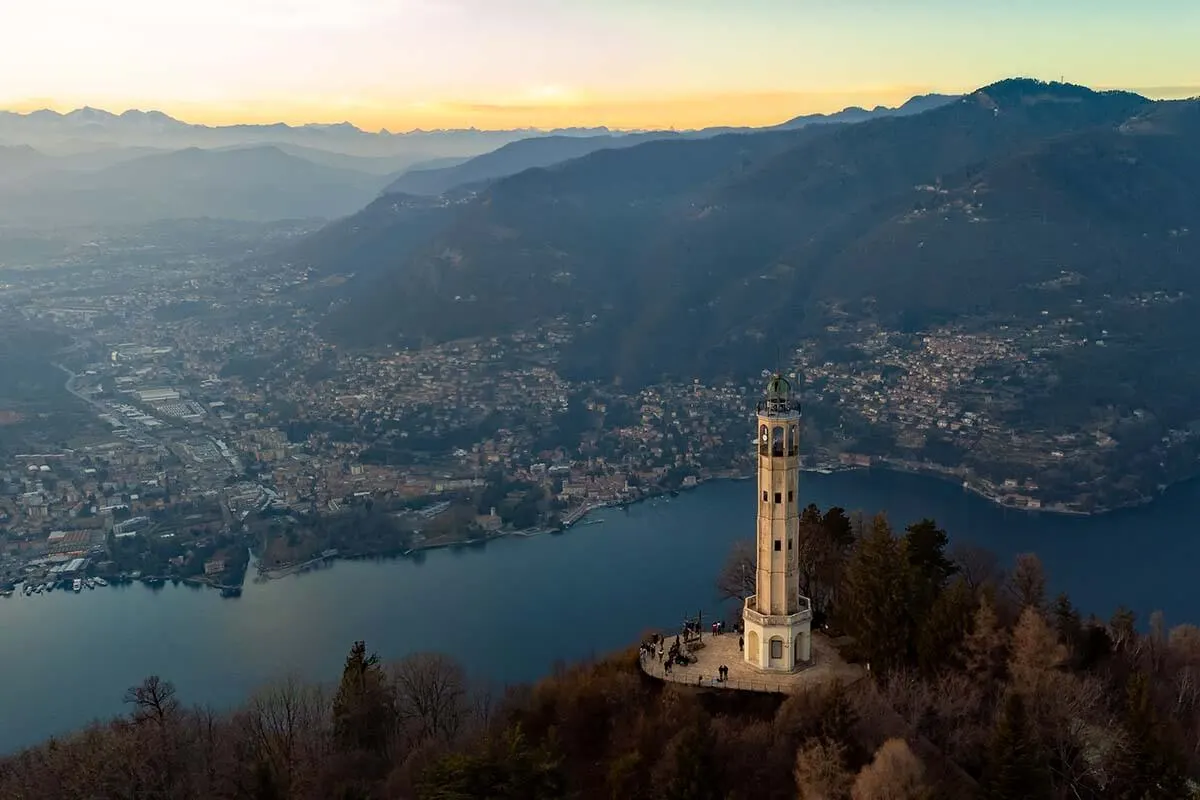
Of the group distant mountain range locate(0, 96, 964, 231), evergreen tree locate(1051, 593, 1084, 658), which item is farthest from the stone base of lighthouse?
distant mountain range locate(0, 96, 964, 231)

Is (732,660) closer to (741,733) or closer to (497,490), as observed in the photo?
(741,733)

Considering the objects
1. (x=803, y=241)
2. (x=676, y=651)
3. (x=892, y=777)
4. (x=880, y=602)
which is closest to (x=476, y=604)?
(x=676, y=651)

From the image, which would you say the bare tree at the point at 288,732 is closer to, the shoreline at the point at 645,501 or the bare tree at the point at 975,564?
the bare tree at the point at 975,564

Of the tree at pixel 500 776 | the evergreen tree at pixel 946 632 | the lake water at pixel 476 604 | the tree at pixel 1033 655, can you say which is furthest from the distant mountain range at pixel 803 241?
the tree at pixel 500 776

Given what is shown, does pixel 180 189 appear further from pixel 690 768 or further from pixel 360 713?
pixel 690 768

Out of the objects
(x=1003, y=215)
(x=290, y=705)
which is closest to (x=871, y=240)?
(x=1003, y=215)
